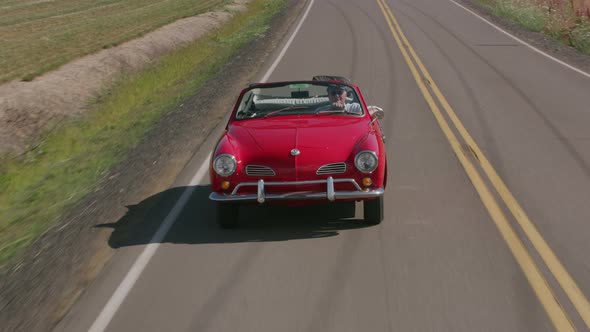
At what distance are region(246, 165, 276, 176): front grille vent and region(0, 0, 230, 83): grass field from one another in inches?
564

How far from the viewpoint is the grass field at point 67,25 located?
2450 centimetres

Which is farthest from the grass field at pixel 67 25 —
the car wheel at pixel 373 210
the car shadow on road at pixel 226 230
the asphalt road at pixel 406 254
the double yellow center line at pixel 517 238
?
the car wheel at pixel 373 210

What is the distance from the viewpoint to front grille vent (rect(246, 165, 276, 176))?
830 centimetres

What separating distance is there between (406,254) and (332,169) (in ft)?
4.00

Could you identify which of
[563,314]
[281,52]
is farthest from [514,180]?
[281,52]

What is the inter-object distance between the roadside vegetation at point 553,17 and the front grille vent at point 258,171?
59.1 ft

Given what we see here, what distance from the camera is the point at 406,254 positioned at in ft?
24.9

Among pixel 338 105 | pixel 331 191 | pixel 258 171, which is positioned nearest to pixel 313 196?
pixel 331 191

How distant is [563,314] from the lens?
605 centimetres

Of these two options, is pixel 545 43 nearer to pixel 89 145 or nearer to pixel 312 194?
pixel 89 145

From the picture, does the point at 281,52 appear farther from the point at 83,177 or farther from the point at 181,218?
the point at 181,218

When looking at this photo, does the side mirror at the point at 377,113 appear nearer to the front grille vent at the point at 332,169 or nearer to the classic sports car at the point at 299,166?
the classic sports car at the point at 299,166

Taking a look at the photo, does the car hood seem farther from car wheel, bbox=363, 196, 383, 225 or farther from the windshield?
car wheel, bbox=363, 196, 383, 225

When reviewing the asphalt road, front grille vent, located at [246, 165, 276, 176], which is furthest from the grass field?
front grille vent, located at [246, 165, 276, 176]
